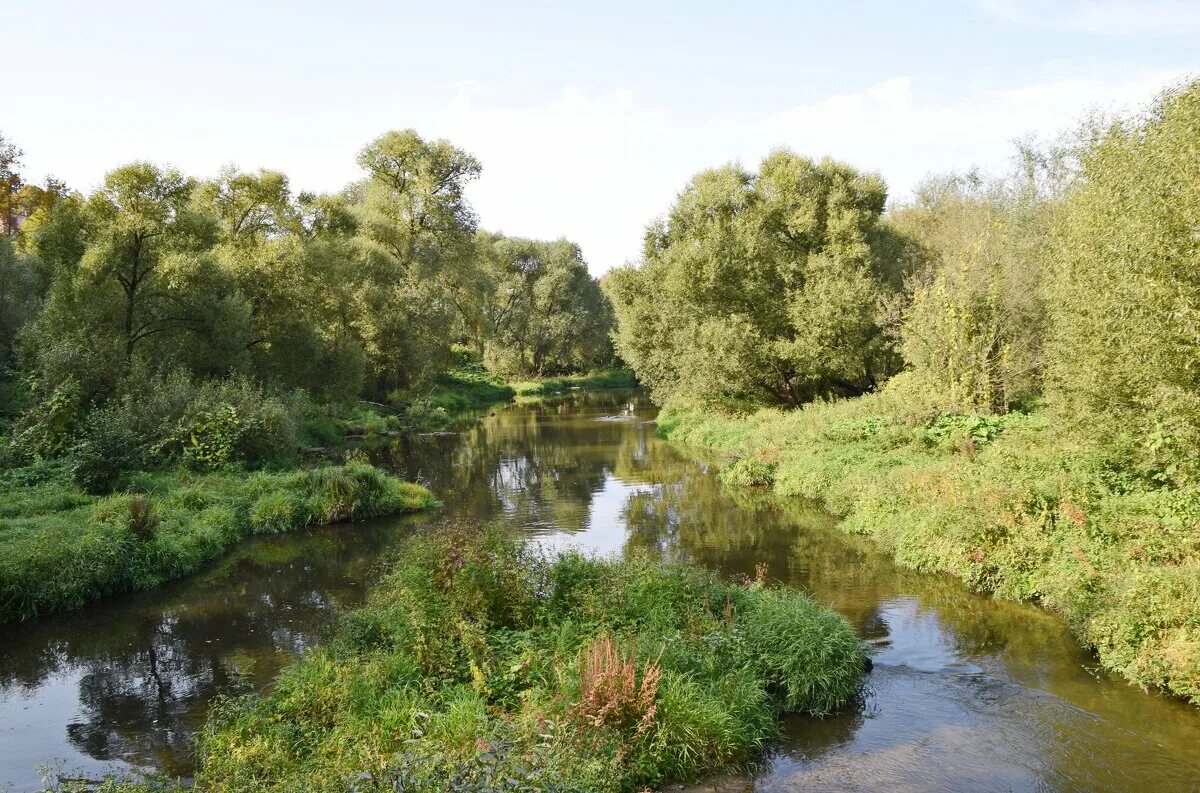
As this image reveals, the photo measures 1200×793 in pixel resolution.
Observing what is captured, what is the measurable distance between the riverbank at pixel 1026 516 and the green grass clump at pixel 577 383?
46626 millimetres

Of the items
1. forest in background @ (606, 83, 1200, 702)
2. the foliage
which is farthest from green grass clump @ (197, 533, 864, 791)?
the foliage

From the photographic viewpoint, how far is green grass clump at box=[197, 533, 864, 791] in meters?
7.52

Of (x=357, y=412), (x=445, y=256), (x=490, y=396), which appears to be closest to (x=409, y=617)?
(x=357, y=412)

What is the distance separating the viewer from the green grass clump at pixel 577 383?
7238cm

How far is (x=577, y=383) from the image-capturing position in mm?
80750

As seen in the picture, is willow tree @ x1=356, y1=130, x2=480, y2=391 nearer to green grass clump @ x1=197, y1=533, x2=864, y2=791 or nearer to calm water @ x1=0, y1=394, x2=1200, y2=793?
calm water @ x1=0, y1=394, x2=1200, y2=793

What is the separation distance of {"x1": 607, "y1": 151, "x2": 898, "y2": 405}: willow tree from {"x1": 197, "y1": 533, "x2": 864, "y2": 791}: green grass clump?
23.2 meters

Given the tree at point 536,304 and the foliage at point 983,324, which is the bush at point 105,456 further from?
the tree at point 536,304

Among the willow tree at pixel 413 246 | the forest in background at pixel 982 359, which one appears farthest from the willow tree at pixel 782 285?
the willow tree at pixel 413 246

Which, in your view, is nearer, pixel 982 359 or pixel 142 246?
pixel 982 359

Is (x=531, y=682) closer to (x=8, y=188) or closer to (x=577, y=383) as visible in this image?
(x=8, y=188)

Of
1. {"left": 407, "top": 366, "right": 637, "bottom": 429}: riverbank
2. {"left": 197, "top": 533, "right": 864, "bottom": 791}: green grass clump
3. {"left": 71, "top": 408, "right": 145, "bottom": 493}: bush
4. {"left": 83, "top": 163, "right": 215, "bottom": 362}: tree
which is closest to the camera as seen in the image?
{"left": 197, "top": 533, "right": 864, "bottom": 791}: green grass clump

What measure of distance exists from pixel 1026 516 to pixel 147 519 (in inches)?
753

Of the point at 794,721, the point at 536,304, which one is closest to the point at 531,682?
the point at 794,721
